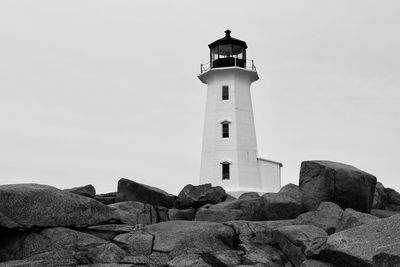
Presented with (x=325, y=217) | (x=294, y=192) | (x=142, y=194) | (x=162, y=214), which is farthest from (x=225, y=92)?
(x=325, y=217)

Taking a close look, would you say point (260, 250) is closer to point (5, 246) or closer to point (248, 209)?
point (248, 209)

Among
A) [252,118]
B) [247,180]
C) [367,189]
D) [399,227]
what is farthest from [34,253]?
[252,118]

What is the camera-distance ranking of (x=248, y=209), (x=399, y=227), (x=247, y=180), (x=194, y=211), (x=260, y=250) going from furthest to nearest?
(x=247, y=180) → (x=194, y=211) → (x=248, y=209) → (x=260, y=250) → (x=399, y=227)

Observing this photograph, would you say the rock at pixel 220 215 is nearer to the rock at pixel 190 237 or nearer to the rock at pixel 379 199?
the rock at pixel 190 237

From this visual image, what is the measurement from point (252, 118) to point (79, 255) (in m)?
27.9

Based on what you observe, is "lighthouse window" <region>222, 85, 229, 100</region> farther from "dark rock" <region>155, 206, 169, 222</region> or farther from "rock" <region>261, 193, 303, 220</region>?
"rock" <region>261, 193, 303, 220</region>

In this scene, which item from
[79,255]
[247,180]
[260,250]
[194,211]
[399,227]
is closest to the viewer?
[399,227]

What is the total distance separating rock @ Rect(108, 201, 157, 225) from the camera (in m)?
19.5

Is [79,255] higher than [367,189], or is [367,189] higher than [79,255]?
[367,189]

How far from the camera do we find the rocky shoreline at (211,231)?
45.0 ft

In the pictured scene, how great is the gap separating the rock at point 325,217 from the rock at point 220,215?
239 cm

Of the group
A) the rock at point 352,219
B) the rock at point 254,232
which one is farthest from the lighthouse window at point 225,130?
the rock at point 352,219

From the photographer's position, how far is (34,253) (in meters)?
15.9

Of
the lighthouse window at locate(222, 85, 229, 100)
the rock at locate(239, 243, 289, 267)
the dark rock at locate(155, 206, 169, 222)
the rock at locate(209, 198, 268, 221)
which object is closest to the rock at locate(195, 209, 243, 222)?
→ the rock at locate(209, 198, 268, 221)
